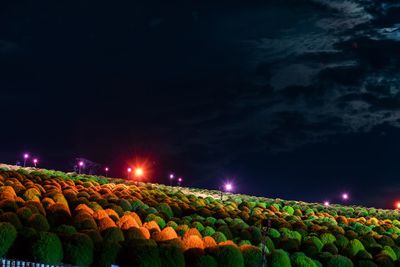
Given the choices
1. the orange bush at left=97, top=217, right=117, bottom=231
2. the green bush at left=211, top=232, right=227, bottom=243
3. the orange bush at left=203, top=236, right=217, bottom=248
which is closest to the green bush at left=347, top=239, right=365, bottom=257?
the green bush at left=211, top=232, right=227, bottom=243

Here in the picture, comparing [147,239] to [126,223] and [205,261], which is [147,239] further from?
[126,223]

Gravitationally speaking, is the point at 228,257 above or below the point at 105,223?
below

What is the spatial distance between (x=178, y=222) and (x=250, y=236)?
4.54m

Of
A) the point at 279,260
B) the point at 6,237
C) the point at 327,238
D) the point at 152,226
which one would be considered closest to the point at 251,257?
the point at 279,260

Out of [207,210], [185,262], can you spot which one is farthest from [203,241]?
[207,210]

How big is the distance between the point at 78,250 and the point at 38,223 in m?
4.35

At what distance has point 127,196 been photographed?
153 ft

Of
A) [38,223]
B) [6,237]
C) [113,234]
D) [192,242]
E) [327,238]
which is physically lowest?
[6,237]

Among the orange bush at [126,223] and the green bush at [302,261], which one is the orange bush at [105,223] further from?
the green bush at [302,261]

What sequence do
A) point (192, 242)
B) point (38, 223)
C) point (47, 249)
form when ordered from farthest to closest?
1. point (38, 223)
2. point (192, 242)
3. point (47, 249)

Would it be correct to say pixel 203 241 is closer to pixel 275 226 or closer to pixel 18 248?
pixel 18 248

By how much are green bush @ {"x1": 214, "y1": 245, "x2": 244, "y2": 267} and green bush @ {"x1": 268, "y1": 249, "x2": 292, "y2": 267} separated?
5.45ft

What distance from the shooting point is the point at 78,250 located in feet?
79.0

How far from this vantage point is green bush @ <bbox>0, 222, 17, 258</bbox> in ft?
78.2
